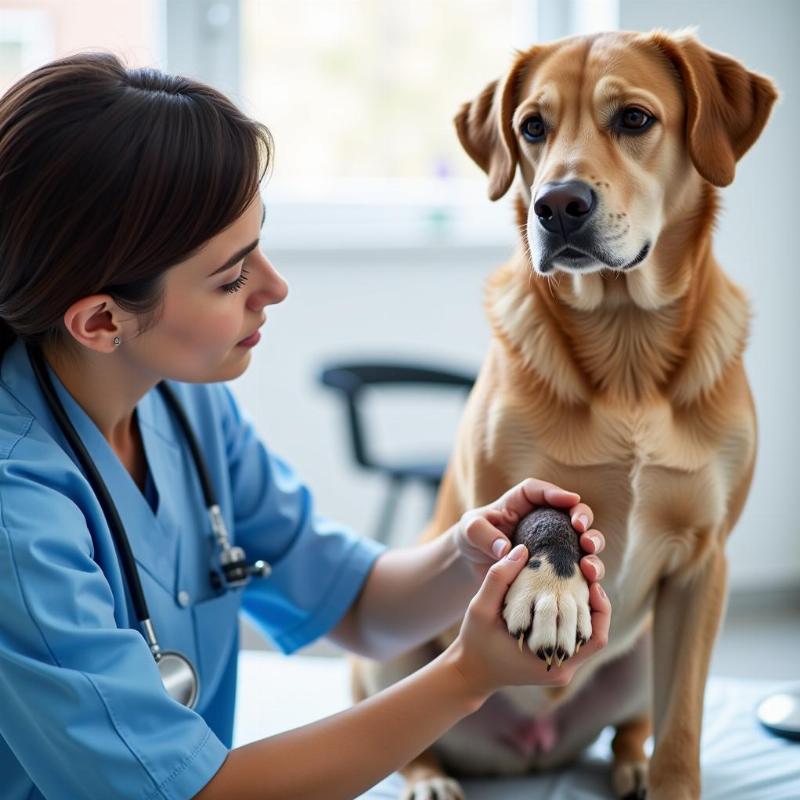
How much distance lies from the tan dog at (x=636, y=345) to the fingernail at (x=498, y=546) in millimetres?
170

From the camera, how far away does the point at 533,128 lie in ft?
4.36

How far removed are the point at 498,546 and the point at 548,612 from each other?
12cm

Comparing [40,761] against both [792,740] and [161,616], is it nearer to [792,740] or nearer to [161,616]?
[161,616]

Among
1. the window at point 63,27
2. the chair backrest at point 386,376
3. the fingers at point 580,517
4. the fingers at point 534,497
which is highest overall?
the window at point 63,27

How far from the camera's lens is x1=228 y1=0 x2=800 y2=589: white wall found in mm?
3205

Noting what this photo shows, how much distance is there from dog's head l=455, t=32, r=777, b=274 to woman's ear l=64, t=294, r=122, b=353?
1.54 ft

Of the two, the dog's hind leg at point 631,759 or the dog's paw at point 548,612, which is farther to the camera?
the dog's hind leg at point 631,759

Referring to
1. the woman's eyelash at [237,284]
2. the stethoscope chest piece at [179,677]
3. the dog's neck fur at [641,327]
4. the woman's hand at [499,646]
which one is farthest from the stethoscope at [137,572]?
the dog's neck fur at [641,327]

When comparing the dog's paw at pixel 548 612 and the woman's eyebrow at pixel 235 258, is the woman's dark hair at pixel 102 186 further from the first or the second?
the dog's paw at pixel 548 612

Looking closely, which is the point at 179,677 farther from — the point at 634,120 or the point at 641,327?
the point at 634,120

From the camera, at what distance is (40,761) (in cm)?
97

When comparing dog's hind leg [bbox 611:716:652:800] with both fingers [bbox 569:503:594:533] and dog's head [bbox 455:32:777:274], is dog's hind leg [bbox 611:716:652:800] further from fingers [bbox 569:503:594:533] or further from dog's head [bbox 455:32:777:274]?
dog's head [bbox 455:32:777:274]

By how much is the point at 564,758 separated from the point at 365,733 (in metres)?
0.51

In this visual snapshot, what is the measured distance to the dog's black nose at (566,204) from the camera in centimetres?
118
